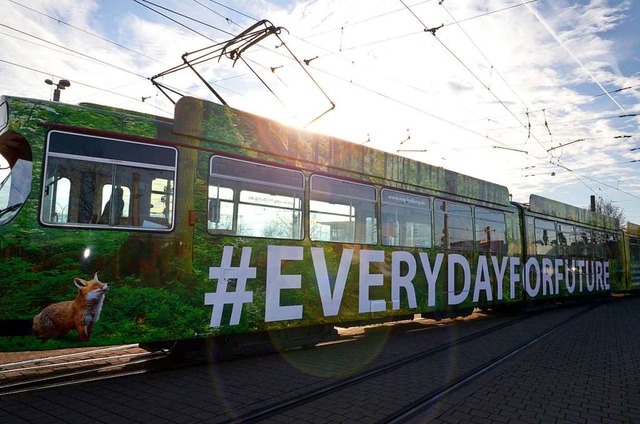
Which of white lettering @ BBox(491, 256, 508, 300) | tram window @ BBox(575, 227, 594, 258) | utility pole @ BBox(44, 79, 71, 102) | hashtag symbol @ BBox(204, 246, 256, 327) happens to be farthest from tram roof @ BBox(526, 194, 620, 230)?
utility pole @ BBox(44, 79, 71, 102)

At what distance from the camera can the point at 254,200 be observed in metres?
6.39

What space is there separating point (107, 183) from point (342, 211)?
3709 millimetres

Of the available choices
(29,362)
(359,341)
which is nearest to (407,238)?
(359,341)

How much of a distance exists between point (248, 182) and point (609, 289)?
17806 millimetres

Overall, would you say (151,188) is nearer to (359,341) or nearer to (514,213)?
(359,341)

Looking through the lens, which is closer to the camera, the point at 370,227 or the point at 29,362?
the point at 29,362

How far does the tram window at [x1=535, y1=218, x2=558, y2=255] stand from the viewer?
13.6 m

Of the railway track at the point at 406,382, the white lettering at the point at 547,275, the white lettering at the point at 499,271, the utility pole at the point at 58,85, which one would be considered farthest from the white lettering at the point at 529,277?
the utility pole at the point at 58,85

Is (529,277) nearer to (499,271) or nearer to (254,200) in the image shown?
(499,271)

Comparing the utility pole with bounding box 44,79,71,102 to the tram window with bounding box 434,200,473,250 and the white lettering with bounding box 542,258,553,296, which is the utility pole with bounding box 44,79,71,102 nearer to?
the tram window with bounding box 434,200,473,250

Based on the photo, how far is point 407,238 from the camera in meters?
8.74

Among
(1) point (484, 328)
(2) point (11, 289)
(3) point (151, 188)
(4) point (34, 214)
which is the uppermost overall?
(3) point (151, 188)

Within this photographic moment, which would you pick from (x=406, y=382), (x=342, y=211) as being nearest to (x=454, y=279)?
(x=342, y=211)

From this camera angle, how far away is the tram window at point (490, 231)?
10.9 m
